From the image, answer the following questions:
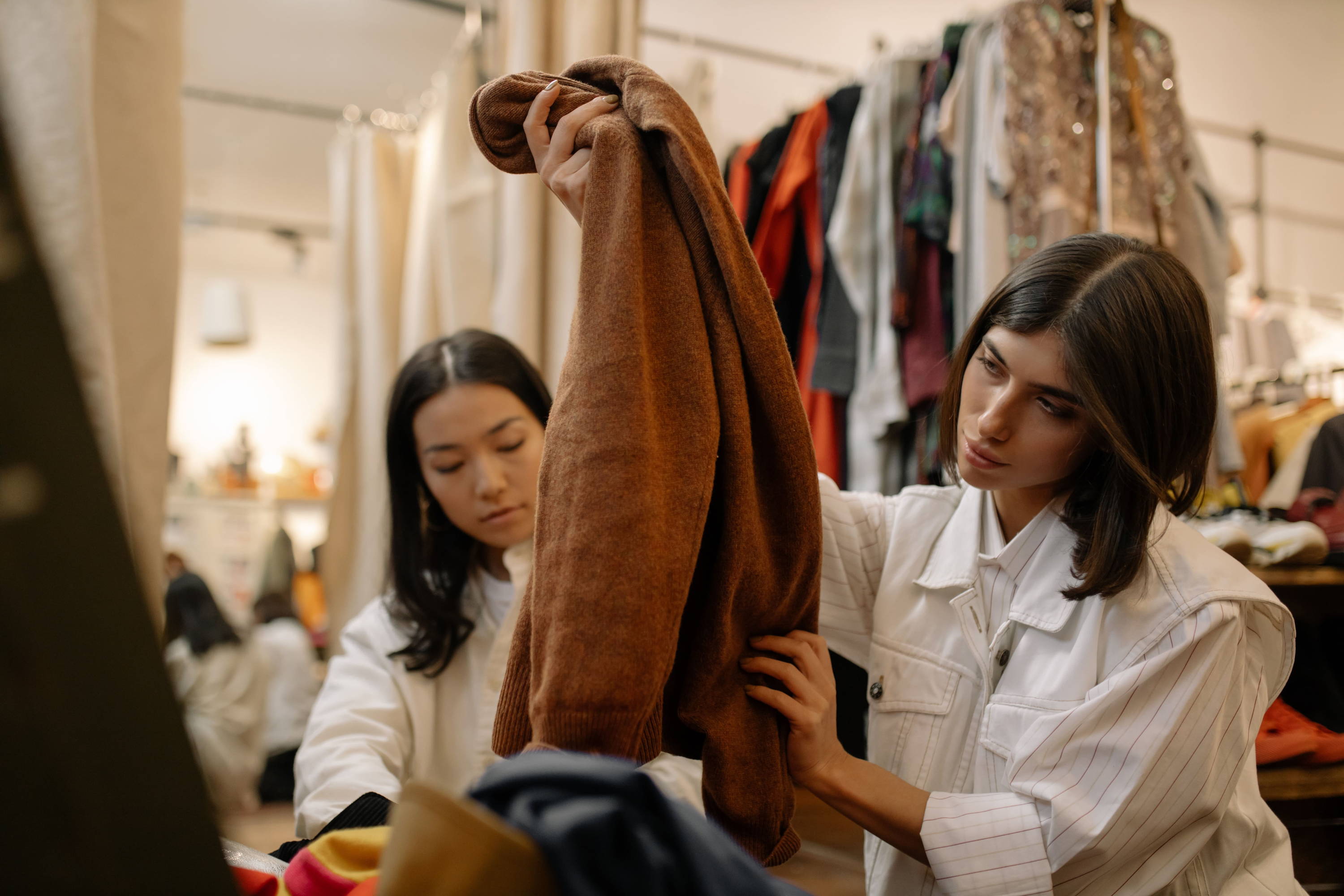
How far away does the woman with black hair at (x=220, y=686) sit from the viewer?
225cm

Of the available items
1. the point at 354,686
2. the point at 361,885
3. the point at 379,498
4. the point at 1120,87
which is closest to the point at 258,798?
the point at 379,498

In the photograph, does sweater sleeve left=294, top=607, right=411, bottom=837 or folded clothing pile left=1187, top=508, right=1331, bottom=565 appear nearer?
sweater sleeve left=294, top=607, right=411, bottom=837

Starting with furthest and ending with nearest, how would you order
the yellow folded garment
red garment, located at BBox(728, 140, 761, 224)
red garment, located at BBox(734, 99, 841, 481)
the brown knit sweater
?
red garment, located at BBox(728, 140, 761, 224), red garment, located at BBox(734, 99, 841, 481), the brown knit sweater, the yellow folded garment

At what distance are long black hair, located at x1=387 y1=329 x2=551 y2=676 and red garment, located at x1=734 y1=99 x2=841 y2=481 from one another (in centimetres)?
79

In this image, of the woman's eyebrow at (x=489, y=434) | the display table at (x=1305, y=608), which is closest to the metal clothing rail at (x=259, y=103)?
the woman's eyebrow at (x=489, y=434)

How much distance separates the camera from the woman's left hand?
2.20 feet

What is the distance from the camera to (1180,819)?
706 mm

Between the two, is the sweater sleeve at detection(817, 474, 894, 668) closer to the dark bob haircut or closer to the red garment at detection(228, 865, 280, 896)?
the dark bob haircut

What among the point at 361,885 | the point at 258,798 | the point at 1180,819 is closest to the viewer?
the point at 361,885

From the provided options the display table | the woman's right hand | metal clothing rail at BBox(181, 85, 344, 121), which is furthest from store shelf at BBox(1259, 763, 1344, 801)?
metal clothing rail at BBox(181, 85, 344, 121)

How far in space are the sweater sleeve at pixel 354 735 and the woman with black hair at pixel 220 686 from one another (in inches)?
53.4

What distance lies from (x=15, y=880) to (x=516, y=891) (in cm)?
17

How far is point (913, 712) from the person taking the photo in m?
0.86

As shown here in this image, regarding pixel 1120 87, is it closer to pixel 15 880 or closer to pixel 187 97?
pixel 15 880
